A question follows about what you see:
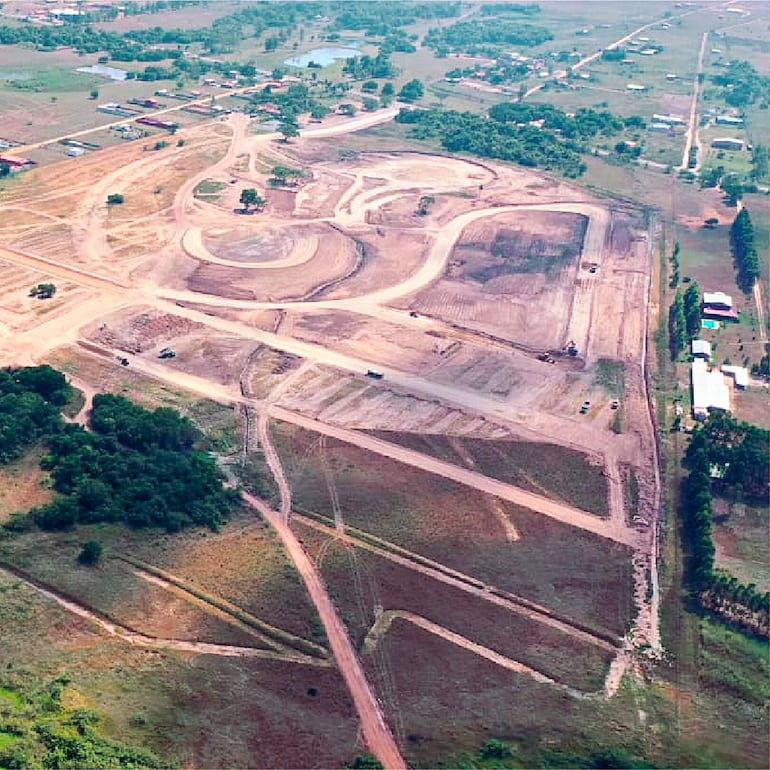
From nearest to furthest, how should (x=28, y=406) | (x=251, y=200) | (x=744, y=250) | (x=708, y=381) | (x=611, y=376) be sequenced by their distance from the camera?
(x=28, y=406) < (x=708, y=381) < (x=611, y=376) < (x=744, y=250) < (x=251, y=200)

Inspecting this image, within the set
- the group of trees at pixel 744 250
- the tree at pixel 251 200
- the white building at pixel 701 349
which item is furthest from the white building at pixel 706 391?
the tree at pixel 251 200

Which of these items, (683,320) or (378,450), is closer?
(378,450)

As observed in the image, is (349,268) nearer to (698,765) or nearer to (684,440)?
(684,440)

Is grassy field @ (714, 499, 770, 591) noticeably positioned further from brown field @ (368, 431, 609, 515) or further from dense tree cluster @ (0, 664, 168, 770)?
dense tree cluster @ (0, 664, 168, 770)

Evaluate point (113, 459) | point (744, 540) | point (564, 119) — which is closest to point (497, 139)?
point (564, 119)

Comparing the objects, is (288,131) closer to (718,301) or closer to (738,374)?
(718,301)

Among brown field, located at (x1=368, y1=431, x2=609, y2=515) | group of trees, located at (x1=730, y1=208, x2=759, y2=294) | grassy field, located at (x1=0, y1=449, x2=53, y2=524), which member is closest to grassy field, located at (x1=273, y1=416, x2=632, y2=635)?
brown field, located at (x1=368, y1=431, x2=609, y2=515)
